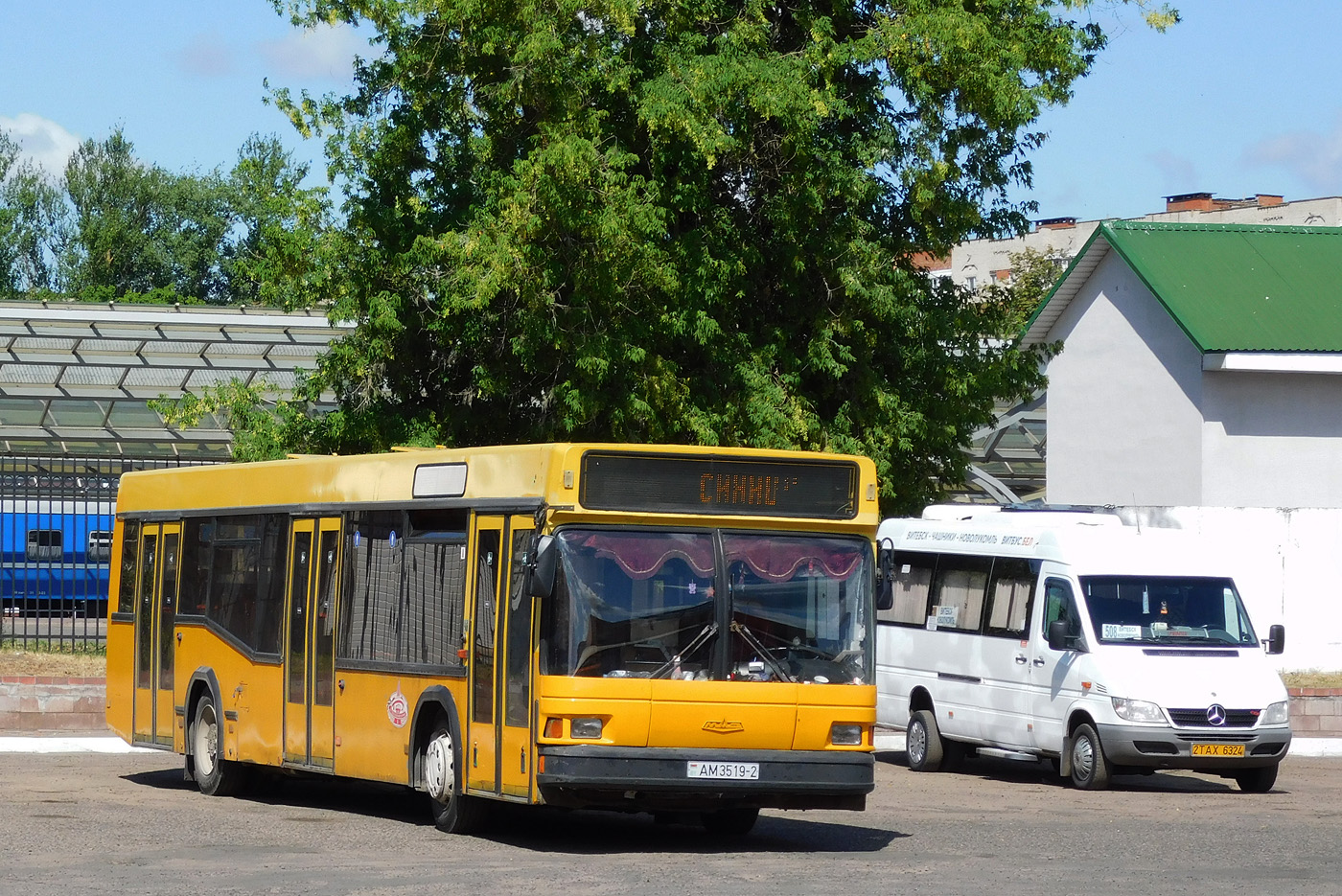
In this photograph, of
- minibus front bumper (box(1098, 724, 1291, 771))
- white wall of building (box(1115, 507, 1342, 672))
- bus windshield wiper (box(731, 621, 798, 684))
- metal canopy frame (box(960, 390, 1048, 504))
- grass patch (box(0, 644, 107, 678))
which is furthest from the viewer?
metal canopy frame (box(960, 390, 1048, 504))

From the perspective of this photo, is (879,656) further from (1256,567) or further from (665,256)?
(1256,567)

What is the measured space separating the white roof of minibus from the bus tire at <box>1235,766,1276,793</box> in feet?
6.19

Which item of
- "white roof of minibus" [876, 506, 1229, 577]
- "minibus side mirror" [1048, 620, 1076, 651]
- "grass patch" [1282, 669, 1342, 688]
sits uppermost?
"white roof of minibus" [876, 506, 1229, 577]

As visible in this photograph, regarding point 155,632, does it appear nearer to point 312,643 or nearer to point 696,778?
point 312,643

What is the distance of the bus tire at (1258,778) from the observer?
58.3 ft

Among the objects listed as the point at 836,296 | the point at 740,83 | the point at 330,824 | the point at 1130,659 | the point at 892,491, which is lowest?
the point at 330,824

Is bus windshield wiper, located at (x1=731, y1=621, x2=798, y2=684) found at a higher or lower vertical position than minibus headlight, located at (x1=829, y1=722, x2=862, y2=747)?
higher

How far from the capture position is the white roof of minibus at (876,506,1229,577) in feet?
60.2

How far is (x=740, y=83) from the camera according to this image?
72.7 feet

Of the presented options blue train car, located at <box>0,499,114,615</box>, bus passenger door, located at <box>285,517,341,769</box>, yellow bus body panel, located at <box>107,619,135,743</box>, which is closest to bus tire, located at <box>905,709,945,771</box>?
bus passenger door, located at <box>285,517,341,769</box>

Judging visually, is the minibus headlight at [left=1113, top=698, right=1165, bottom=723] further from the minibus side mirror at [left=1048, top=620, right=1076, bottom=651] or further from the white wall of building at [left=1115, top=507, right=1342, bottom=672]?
the white wall of building at [left=1115, top=507, right=1342, bottom=672]

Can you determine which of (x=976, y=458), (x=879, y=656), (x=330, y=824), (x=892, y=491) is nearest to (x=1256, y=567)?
(x=892, y=491)

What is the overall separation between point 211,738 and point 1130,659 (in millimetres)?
8129

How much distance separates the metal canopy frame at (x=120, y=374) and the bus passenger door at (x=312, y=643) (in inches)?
691
